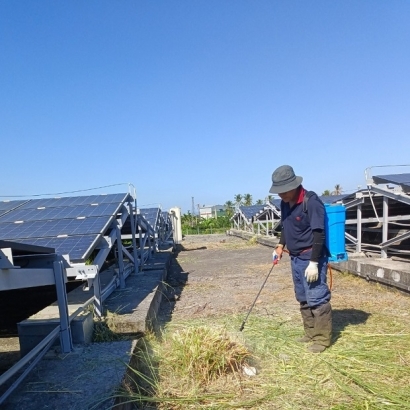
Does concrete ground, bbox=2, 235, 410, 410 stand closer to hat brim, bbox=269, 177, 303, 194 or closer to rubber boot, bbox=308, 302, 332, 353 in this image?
rubber boot, bbox=308, 302, 332, 353

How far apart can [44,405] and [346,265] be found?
24.5 ft

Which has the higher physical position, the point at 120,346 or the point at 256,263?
the point at 120,346

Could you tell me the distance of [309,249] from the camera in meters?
3.79

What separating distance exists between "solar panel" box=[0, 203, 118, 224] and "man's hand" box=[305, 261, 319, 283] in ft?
11.9

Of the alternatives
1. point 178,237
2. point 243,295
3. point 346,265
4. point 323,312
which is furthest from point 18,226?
point 178,237

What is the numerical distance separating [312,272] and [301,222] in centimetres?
57

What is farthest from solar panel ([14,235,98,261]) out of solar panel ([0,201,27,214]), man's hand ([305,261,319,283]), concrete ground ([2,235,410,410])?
solar panel ([0,201,27,214])

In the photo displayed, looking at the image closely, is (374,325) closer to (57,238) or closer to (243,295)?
(243,295)

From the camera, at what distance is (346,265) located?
8211 millimetres

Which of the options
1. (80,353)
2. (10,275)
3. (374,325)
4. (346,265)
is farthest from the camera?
(346,265)

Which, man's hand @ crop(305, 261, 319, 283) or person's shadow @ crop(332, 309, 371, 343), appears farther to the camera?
person's shadow @ crop(332, 309, 371, 343)

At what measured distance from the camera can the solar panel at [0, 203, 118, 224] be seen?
20.0 feet

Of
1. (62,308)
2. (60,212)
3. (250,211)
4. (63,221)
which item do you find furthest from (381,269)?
(250,211)

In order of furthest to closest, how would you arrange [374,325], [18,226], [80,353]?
[18,226]
[374,325]
[80,353]
